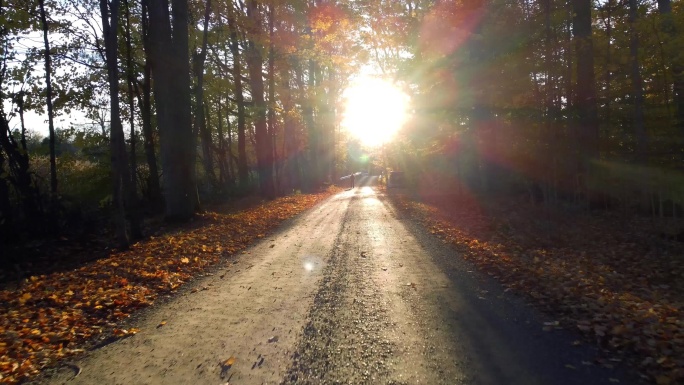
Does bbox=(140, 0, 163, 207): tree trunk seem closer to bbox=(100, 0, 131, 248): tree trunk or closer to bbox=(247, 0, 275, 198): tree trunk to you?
bbox=(247, 0, 275, 198): tree trunk

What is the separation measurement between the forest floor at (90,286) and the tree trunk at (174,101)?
1.16m

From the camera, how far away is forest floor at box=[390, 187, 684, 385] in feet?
14.9

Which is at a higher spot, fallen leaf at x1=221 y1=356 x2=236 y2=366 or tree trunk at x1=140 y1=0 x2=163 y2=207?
tree trunk at x1=140 y1=0 x2=163 y2=207

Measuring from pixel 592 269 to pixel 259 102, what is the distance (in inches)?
725

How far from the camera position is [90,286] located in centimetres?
735

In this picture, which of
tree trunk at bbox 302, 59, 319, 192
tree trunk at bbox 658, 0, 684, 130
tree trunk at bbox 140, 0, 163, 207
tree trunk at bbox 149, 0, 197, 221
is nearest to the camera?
tree trunk at bbox 149, 0, 197, 221

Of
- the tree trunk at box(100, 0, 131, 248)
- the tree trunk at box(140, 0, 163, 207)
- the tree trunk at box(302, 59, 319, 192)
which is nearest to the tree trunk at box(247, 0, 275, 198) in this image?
the tree trunk at box(140, 0, 163, 207)

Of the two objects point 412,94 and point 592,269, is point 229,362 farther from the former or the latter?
point 412,94

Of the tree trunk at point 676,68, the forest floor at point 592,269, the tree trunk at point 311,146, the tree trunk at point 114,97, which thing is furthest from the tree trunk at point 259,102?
the tree trunk at point 676,68

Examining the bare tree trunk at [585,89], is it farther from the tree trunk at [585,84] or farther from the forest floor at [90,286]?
the forest floor at [90,286]

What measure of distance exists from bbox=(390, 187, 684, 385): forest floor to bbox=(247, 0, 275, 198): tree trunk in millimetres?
10057

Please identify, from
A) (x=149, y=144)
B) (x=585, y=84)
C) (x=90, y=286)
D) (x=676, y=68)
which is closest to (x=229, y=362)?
(x=90, y=286)

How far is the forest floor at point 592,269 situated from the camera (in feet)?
14.9

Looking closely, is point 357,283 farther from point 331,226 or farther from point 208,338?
point 331,226
